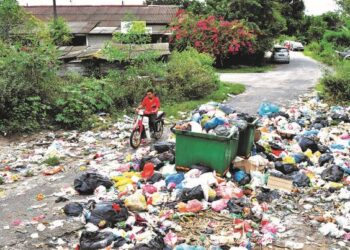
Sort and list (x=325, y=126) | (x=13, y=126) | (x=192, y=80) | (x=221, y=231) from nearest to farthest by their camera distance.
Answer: (x=221, y=231)
(x=13, y=126)
(x=325, y=126)
(x=192, y=80)

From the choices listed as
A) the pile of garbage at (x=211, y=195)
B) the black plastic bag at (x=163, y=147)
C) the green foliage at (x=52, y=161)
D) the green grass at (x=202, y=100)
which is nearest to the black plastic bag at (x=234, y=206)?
the pile of garbage at (x=211, y=195)

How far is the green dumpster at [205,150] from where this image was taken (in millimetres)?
6785

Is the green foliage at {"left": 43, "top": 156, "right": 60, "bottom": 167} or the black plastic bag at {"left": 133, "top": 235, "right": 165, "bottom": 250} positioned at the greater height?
the black plastic bag at {"left": 133, "top": 235, "right": 165, "bottom": 250}

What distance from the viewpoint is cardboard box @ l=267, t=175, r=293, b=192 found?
22.4 feet

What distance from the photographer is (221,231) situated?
5.48m

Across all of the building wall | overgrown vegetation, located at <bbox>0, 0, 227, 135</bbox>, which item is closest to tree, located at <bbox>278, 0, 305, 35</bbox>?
the building wall

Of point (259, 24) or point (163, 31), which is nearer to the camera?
point (259, 24)

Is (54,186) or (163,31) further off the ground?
(163,31)

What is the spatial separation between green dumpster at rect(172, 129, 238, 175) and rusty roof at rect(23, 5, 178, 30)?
25273 mm

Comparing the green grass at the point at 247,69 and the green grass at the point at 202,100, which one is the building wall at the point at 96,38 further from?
the green grass at the point at 202,100

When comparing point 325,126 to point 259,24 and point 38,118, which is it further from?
point 259,24

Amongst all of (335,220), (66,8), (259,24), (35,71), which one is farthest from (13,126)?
(66,8)

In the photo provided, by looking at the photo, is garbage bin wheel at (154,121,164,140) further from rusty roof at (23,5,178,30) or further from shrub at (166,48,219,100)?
rusty roof at (23,5,178,30)

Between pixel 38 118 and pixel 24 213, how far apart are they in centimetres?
566
